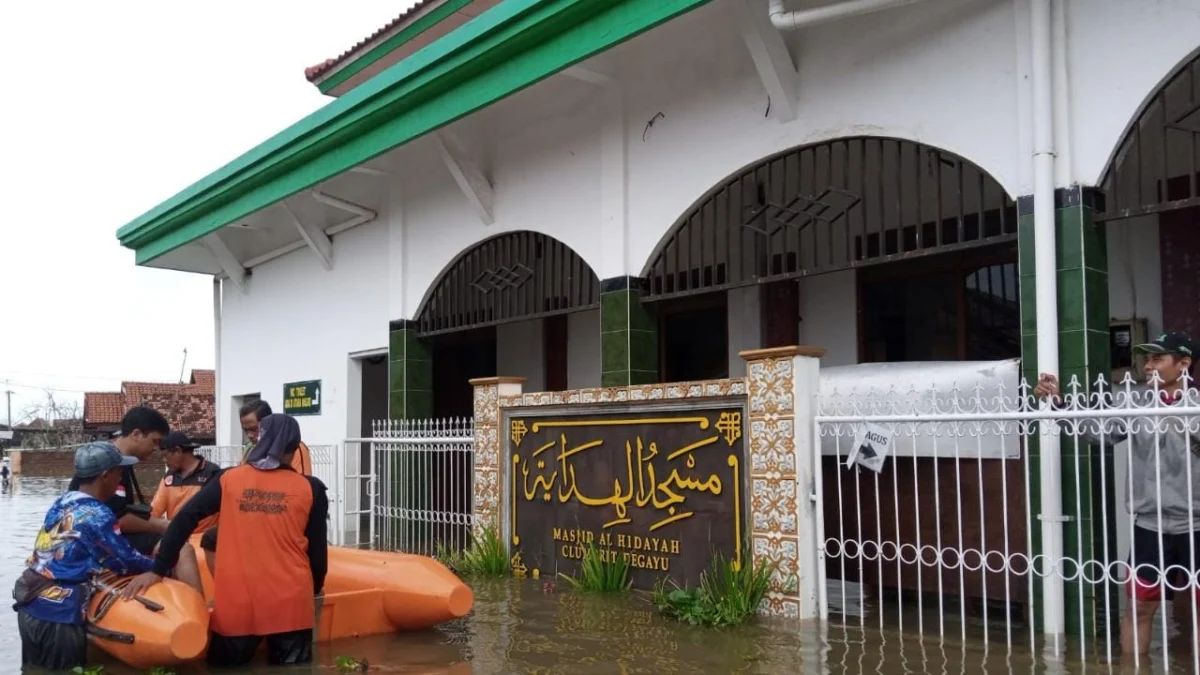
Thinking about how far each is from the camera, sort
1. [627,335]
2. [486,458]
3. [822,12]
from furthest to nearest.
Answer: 1. [486,458]
2. [627,335]
3. [822,12]

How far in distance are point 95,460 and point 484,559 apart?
3.41 meters

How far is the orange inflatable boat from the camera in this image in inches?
188

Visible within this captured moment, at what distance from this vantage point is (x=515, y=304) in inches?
367

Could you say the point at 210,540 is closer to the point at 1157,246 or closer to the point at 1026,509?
the point at 1026,509

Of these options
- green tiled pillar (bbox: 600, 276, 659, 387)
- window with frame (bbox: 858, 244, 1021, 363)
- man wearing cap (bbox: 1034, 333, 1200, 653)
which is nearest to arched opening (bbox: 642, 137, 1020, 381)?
window with frame (bbox: 858, 244, 1021, 363)

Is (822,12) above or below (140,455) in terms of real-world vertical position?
above

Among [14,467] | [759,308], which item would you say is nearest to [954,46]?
[759,308]

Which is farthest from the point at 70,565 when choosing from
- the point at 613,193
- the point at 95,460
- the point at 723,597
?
the point at 613,193

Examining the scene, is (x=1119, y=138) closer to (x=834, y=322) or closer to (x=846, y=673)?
(x=846, y=673)

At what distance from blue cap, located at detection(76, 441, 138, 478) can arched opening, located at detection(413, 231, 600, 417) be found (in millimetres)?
4251

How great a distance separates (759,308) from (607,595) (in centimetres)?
358

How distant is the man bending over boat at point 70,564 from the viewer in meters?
4.84

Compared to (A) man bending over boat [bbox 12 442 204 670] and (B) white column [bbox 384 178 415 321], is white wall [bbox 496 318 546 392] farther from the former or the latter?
(A) man bending over boat [bbox 12 442 204 670]

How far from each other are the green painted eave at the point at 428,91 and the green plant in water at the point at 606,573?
3.55 metres
